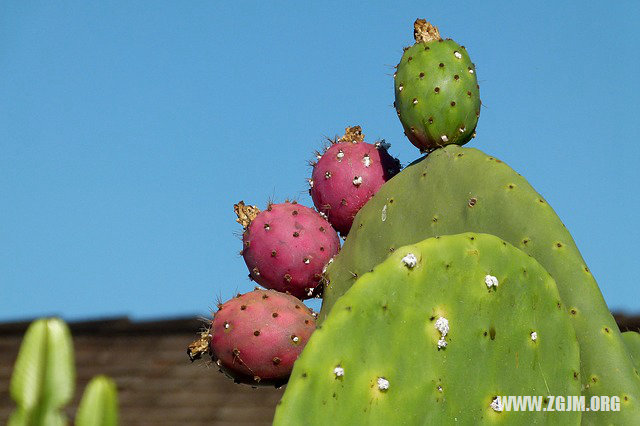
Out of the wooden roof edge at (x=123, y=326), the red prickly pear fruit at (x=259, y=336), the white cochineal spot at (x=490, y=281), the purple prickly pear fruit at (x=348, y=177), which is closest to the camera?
the white cochineal spot at (x=490, y=281)

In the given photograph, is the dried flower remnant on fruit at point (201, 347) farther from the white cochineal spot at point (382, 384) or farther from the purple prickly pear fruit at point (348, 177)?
the white cochineal spot at point (382, 384)

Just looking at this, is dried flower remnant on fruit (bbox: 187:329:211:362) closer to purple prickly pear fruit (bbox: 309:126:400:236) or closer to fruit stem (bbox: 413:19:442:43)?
purple prickly pear fruit (bbox: 309:126:400:236)

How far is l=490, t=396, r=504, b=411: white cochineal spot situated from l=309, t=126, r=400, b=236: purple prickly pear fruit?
1.15m

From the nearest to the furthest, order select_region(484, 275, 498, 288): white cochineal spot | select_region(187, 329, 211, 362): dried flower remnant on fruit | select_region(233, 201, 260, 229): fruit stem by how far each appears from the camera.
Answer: select_region(484, 275, 498, 288): white cochineal spot
select_region(187, 329, 211, 362): dried flower remnant on fruit
select_region(233, 201, 260, 229): fruit stem

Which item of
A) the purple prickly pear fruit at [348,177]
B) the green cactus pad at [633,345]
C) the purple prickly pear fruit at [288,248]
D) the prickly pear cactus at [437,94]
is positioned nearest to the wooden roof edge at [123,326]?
the purple prickly pear fruit at [348,177]

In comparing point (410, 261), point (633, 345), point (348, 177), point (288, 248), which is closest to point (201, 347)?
point (288, 248)

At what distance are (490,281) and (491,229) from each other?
1.19 feet

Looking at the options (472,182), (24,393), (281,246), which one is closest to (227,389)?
(281,246)

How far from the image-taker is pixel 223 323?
319 cm

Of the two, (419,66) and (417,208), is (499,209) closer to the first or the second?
(417,208)

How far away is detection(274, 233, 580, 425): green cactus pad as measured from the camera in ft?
8.29

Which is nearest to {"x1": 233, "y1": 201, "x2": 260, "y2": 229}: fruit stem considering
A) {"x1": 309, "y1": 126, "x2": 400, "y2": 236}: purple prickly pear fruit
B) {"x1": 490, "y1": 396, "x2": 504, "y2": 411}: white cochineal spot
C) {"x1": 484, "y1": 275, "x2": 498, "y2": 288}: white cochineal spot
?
{"x1": 309, "y1": 126, "x2": 400, "y2": 236}: purple prickly pear fruit

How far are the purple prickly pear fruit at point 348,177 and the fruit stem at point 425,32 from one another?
0.42 m

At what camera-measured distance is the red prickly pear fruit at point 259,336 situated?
10.3 feet
